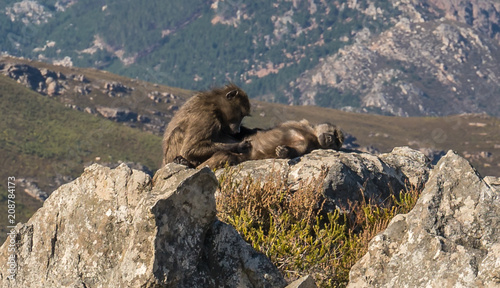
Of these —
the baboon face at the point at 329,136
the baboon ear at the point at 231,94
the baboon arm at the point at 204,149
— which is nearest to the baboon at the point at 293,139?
the baboon face at the point at 329,136

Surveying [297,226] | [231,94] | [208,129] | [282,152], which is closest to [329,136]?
[282,152]

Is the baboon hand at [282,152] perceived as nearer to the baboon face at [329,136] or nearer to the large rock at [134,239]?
the baboon face at [329,136]

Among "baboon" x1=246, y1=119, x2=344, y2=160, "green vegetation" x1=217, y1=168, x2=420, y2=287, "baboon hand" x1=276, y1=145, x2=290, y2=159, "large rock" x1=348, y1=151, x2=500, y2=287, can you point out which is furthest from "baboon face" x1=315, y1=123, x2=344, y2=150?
"large rock" x1=348, y1=151, x2=500, y2=287

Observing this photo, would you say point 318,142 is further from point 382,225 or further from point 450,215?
point 450,215

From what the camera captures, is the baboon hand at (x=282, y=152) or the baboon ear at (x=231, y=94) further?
the baboon ear at (x=231, y=94)

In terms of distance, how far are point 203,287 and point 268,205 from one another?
2417mm

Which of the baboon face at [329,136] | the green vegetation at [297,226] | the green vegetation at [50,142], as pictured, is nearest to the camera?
the green vegetation at [297,226]

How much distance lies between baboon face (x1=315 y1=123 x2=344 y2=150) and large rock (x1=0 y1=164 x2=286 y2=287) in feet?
19.8

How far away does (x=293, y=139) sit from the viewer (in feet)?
43.0

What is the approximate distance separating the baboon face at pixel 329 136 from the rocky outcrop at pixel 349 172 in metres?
1.20

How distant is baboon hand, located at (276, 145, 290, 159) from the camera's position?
12195 millimetres

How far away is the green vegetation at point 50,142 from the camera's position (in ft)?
471

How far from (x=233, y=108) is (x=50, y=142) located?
484ft

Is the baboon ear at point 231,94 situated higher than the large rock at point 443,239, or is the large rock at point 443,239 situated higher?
the baboon ear at point 231,94
